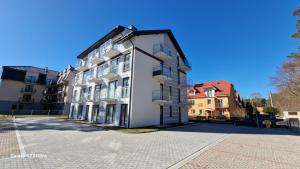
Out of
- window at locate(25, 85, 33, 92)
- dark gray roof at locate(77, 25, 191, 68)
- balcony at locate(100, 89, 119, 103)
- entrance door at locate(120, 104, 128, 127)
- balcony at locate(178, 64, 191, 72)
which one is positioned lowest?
entrance door at locate(120, 104, 128, 127)

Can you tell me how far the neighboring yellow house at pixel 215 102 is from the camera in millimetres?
32531

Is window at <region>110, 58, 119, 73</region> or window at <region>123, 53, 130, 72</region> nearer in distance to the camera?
window at <region>123, 53, 130, 72</region>

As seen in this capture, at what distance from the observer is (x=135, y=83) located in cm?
1598

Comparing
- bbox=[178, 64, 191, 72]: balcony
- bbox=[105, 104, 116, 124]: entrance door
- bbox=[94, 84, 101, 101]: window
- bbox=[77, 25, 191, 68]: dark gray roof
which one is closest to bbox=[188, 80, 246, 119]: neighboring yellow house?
bbox=[178, 64, 191, 72]: balcony

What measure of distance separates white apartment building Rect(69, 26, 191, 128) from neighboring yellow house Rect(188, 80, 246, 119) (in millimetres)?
12999

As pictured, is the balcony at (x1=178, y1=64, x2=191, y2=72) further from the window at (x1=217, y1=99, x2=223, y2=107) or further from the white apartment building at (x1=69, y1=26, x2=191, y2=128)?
the window at (x1=217, y1=99, x2=223, y2=107)

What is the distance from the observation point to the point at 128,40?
1780cm

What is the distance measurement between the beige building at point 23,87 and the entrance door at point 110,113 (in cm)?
3479

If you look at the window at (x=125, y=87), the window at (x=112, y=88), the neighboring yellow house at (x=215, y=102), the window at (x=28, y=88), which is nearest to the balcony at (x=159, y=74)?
the window at (x=125, y=87)

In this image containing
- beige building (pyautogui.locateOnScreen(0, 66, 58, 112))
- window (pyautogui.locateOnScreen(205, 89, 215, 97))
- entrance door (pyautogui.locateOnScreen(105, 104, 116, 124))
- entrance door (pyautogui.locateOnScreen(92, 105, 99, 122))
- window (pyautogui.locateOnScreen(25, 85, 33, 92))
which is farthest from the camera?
window (pyautogui.locateOnScreen(25, 85, 33, 92))

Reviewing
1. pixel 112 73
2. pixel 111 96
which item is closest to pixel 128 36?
pixel 112 73

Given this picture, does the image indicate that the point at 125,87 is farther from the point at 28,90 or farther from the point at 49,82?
the point at 49,82

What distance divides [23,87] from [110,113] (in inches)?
1492

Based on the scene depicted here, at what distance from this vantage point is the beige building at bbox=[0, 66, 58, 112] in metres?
37.4
